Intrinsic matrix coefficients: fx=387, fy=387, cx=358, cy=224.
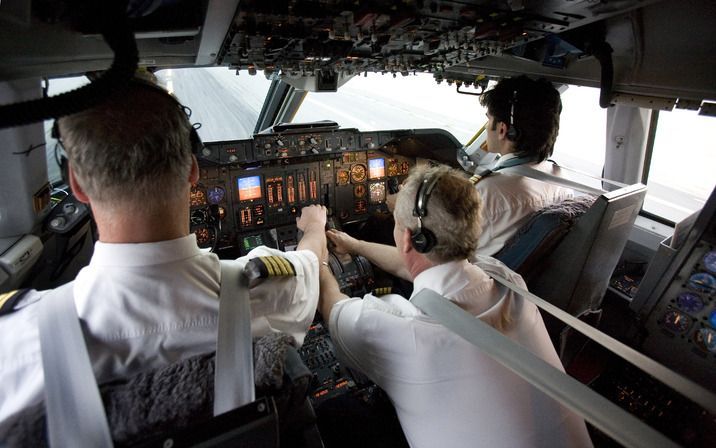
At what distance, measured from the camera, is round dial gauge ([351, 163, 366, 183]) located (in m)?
3.36

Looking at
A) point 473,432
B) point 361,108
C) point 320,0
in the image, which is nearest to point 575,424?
point 473,432

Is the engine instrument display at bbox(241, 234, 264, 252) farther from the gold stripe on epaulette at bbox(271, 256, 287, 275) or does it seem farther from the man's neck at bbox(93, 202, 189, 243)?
the man's neck at bbox(93, 202, 189, 243)

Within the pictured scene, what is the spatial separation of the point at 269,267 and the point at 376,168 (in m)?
2.59

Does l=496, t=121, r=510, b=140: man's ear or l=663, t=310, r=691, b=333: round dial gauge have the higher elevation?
l=496, t=121, r=510, b=140: man's ear

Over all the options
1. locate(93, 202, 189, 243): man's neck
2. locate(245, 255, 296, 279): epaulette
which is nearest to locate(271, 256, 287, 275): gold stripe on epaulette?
locate(245, 255, 296, 279): epaulette

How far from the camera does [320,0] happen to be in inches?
48.8

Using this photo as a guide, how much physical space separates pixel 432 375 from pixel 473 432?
0.18m

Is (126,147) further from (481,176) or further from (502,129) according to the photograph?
(502,129)

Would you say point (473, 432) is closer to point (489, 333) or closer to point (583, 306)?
point (489, 333)

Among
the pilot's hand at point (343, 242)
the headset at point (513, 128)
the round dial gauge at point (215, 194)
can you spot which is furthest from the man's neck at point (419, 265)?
the round dial gauge at point (215, 194)

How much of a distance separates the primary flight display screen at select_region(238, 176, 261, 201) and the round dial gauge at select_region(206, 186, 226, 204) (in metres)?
0.13

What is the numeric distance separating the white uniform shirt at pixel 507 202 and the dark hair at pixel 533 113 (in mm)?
271

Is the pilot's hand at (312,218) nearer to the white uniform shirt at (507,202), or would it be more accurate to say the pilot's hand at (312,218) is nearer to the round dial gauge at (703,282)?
the white uniform shirt at (507,202)

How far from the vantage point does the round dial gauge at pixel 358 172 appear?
3.36 meters
